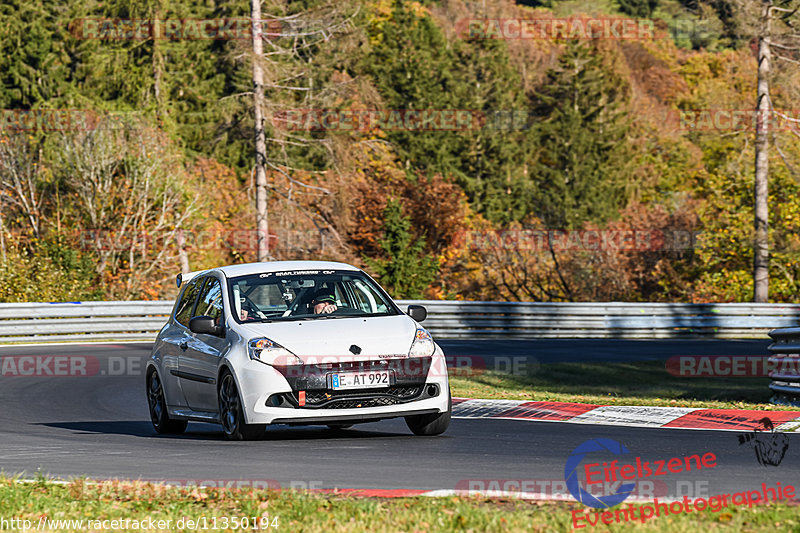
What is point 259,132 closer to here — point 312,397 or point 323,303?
point 323,303

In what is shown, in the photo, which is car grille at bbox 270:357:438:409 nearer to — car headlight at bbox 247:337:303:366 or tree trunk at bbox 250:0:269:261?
car headlight at bbox 247:337:303:366

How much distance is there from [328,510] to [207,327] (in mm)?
4205

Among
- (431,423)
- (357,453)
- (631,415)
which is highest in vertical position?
(357,453)

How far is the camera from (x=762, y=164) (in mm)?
36812

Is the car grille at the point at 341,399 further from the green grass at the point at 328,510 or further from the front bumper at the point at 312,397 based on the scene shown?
the green grass at the point at 328,510

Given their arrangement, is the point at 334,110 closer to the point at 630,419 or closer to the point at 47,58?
the point at 47,58

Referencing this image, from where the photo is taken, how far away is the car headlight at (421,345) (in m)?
10.2

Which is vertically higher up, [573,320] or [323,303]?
[323,303]

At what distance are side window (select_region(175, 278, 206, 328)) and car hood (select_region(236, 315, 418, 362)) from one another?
5.15ft

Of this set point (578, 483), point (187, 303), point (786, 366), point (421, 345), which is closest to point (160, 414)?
point (187, 303)

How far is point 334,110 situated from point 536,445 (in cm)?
4959

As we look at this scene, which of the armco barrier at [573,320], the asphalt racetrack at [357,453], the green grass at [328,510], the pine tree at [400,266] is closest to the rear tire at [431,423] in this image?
the asphalt racetrack at [357,453]

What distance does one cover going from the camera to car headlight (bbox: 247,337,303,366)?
9.85 meters

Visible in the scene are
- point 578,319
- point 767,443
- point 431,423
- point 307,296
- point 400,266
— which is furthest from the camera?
point 400,266
